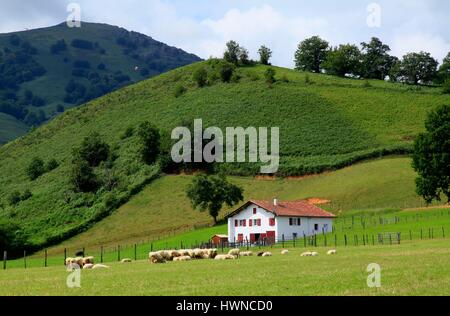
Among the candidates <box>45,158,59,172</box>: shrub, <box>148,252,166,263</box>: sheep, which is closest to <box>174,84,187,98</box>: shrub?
<box>45,158,59,172</box>: shrub

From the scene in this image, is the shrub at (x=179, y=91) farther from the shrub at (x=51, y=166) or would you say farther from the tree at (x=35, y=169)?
the tree at (x=35, y=169)

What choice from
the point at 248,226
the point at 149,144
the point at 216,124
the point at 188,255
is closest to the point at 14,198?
the point at 149,144

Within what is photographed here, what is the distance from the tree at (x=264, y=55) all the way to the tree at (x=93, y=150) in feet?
237

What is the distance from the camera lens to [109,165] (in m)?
134

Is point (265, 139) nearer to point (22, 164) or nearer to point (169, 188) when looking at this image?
point (169, 188)

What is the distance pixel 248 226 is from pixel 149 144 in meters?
47.5

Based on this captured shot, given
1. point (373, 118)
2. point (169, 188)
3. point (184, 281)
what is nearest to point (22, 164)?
point (169, 188)

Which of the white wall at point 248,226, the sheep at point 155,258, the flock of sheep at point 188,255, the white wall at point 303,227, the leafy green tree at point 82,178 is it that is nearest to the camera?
the sheep at point 155,258

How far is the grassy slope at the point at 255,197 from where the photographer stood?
95.2 m

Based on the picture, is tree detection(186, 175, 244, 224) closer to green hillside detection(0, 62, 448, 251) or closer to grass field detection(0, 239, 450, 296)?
green hillside detection(0, 62, 448, 251)

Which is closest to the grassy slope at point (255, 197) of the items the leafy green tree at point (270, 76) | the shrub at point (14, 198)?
the shrub at point (14, 198)

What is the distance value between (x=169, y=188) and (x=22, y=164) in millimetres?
49796

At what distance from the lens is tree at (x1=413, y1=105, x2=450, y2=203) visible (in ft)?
275
